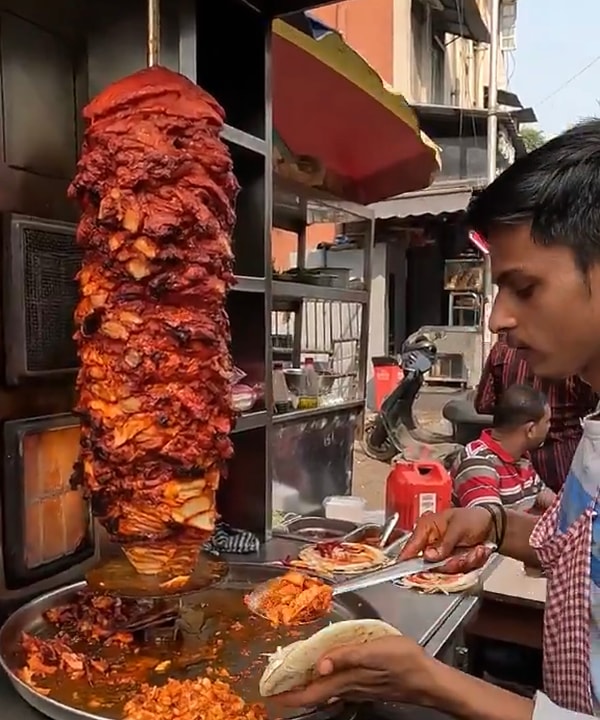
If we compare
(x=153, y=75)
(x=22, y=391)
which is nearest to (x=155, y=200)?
(x=153, y=75)

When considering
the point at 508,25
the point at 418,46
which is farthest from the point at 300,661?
the point at 508,25

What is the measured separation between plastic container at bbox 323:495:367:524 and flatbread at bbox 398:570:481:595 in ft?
2.69

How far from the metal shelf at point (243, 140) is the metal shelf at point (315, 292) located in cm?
45

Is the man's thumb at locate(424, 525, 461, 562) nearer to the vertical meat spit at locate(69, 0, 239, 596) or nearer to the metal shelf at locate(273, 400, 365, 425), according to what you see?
the vertical meat spit at locate(69, 0, 239, 596)

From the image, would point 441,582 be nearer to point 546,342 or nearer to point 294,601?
point 294,601

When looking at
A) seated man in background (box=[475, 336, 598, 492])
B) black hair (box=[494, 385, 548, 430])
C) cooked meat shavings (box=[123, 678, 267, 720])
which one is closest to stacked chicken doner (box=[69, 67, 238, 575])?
cooked meat shavings (box=[123, 678, 267, 720])

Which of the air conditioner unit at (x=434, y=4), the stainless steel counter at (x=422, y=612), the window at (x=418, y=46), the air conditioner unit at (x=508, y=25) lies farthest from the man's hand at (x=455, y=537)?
the air conditioner unit at (x=508, y=25)

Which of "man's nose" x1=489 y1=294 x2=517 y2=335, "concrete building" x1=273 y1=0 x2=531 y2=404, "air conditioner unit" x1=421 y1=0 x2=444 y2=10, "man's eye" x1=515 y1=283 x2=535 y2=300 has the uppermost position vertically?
"air conditioner unit" x1=421 y1=0 x2=444 y2=10

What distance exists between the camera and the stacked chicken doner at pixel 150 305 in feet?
3.78

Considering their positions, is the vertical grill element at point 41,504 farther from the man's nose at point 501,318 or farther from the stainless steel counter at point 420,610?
the man's nose at point 501,318

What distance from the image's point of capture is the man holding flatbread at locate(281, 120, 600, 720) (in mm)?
1049

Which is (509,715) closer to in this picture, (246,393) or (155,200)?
(155,200)

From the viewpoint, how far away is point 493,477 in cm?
295

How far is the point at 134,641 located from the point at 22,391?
53 centimetres
